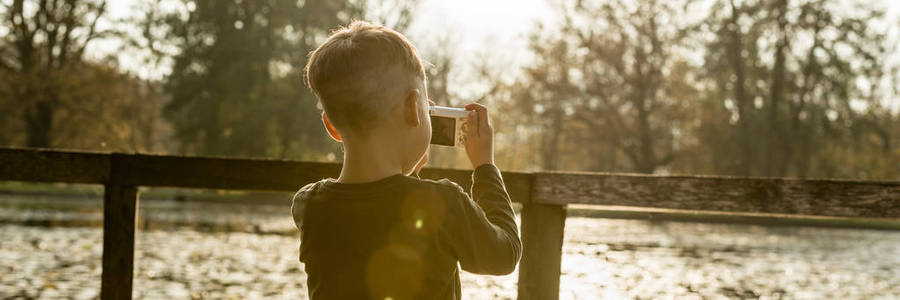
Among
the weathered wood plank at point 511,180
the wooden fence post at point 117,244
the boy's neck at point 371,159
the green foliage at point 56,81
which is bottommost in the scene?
the wooden fence post at point 117,244

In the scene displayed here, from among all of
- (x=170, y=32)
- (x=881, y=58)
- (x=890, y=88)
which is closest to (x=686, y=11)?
(x=881, y=58)

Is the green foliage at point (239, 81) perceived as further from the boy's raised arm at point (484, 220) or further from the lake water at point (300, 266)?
the boy's raised arm at point (484, 220)

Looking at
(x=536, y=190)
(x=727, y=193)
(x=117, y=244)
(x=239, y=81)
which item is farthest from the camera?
(x=239, y=81)

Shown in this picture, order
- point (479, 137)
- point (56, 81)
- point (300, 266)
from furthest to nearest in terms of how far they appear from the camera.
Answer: point (56, 81)
point (300, 266)
point (479, 137)

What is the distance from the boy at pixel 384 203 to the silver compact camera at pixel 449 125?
0.46 ft

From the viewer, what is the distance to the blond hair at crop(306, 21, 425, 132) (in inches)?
67.2

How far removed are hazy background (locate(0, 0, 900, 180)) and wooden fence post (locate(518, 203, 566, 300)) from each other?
27.6 meters

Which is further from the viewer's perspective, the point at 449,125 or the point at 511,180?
the point at 511,180

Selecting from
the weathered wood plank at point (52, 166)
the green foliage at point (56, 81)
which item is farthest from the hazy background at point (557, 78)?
the weathered wood plank at point (52, 166)

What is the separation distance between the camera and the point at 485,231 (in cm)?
174

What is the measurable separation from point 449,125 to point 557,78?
33.0 metres

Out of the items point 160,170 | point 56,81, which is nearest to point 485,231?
point 160,170

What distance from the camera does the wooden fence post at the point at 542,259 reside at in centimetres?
340

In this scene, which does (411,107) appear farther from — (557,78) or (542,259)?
(557,78)
